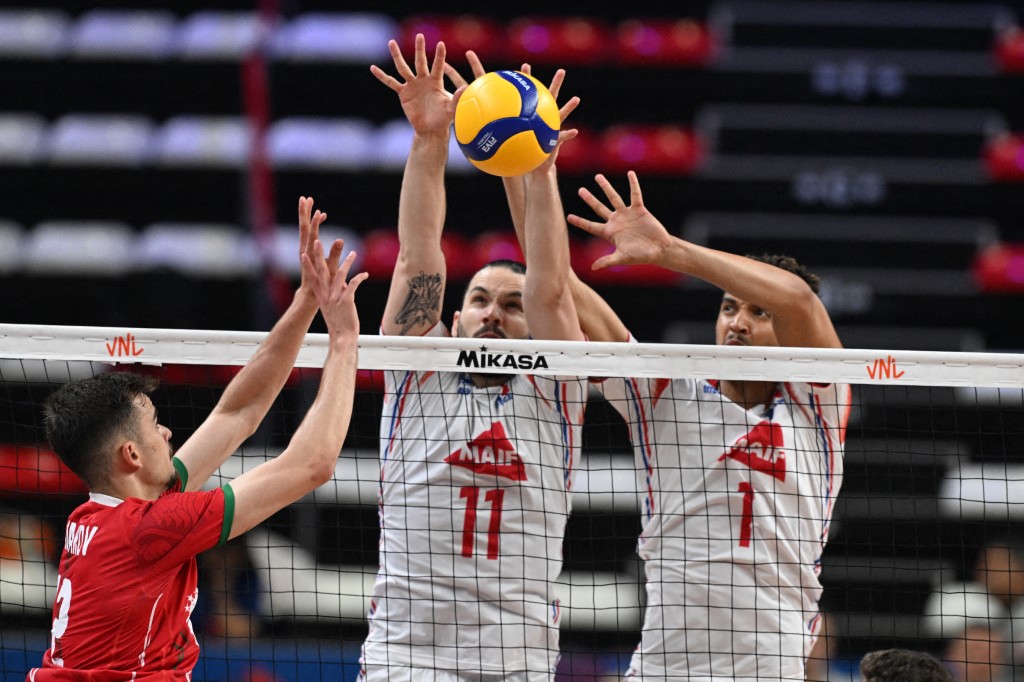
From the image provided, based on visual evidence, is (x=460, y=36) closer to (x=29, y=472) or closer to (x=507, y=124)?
(x=29, y=472)

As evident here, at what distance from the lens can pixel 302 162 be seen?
46.1 feet

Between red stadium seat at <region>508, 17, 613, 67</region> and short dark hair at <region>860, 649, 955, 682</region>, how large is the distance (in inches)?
413

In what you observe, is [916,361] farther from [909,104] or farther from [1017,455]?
[909,104]

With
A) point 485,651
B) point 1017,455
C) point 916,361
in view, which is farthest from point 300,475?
point 1017,455

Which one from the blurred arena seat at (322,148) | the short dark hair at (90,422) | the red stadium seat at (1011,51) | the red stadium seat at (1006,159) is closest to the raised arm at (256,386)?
the short dark hair at (90,422)

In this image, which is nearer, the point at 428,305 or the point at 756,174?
the point at 428,305

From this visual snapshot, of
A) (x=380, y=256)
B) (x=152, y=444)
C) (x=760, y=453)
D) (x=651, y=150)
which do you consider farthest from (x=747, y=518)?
(x=651, y=150)

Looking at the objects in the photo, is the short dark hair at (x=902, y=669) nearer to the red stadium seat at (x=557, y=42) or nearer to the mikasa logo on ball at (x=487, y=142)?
the mikasa logo on ball at (x=487, y=142)

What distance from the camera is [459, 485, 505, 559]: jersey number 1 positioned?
5.48 m

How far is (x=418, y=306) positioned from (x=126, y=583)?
208cm

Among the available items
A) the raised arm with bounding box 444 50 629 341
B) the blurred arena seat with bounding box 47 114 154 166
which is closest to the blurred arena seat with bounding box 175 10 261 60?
the blurred arena seat with bounding box 47 114 154 166

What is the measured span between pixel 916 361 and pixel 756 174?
359 inches

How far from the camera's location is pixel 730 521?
555 cm

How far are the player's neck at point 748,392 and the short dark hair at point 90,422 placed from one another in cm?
282
